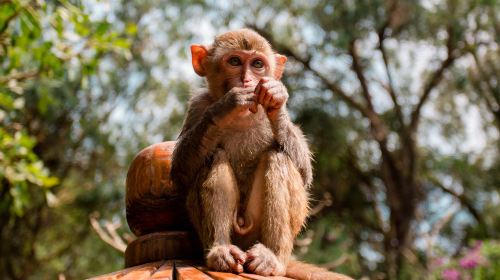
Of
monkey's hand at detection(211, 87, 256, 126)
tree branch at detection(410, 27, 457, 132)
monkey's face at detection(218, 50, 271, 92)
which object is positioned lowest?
monkey's hand at detection(211, 87, 256, 126)

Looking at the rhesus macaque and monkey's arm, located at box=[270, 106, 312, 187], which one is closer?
the rhesus macaque

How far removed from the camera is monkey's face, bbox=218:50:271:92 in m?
4.82

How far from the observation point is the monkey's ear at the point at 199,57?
5387 mm

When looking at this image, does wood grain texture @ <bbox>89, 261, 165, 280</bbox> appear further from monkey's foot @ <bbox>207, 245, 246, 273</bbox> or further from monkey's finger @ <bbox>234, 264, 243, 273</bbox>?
monkey's finger @ <bbox>234, 264, 243, 273</bbox>

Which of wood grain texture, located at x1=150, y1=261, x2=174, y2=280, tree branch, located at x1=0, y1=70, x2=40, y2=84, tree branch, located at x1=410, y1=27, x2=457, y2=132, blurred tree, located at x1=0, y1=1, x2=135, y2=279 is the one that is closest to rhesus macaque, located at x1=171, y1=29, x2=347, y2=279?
wood grain texture, located at x1=150, y1=261, x2=174, y2=280

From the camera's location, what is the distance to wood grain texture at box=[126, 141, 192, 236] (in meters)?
4.57

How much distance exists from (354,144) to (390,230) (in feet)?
10.8

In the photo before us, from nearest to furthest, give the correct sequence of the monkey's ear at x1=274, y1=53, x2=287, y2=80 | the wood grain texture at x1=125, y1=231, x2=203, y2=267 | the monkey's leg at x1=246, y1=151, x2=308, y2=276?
the wood grain texture at x1=125, y1=231, x2=203, y2=267
the monkey's leg at x1=246, y1=151, x2=308, y2=276
the monkey's ear at x1=274, y1=53, x2=287, y2=80

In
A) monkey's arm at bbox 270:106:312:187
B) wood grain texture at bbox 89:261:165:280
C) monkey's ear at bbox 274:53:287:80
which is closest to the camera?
wood grain texture at bbox 89:261:165:280

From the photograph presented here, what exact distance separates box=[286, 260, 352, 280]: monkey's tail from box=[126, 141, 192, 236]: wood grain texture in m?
0.92

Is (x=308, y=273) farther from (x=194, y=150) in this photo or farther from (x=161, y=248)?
(x=194, y=150)

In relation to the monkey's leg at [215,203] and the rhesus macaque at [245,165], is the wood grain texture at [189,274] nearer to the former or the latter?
the rhesus macaque at [245,165]

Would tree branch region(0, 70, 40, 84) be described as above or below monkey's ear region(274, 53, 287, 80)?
above

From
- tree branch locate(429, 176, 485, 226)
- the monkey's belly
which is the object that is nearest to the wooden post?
the monkey's belly
